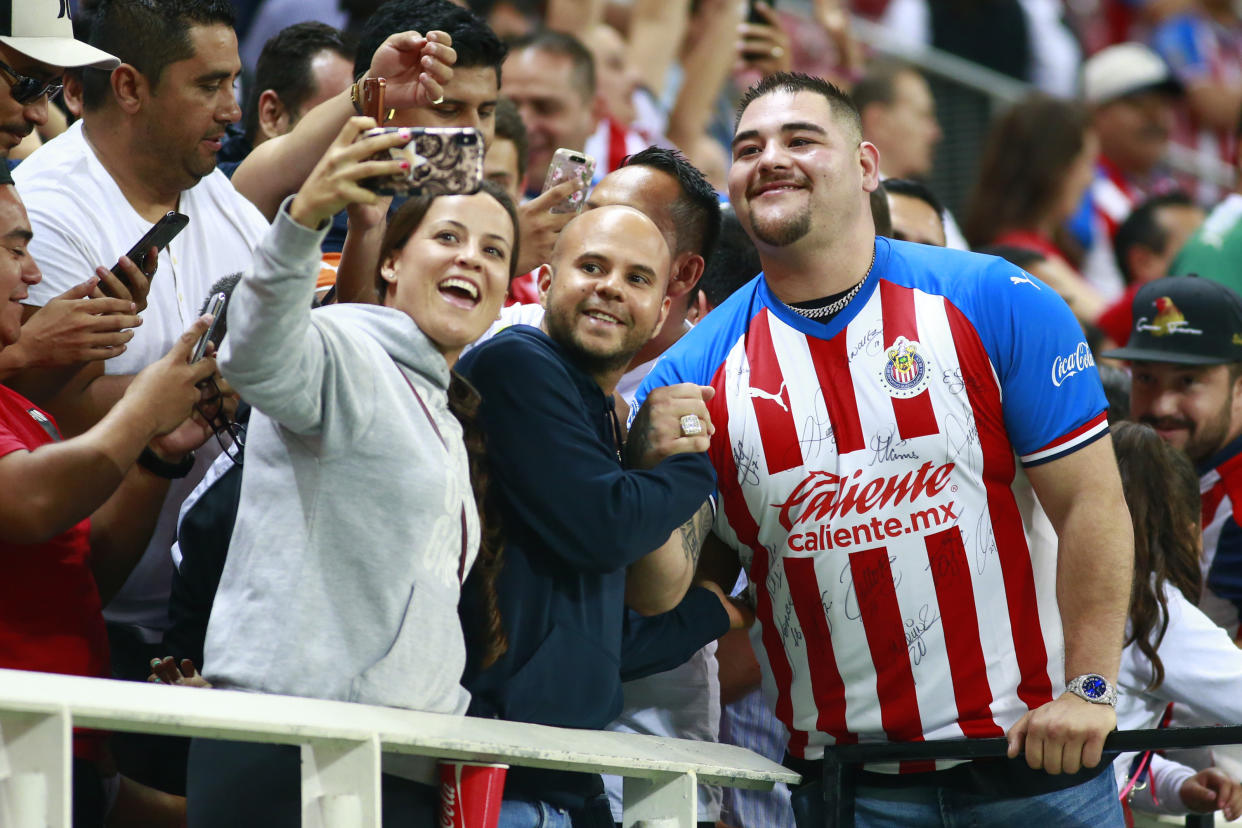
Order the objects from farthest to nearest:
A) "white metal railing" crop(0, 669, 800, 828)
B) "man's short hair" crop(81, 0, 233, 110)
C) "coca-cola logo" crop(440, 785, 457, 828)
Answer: "man's short hair" crop(81, 0, 233, 110), "coca-cola logo" crop(440, 785, 457, 828), "white metal railing" crop(0, 669, 800, 828)

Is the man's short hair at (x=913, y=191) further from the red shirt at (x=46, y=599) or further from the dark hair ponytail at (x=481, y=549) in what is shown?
the red shirt at (x=46, y=599)

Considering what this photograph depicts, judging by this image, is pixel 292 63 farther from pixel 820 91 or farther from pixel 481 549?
pixel 481 549

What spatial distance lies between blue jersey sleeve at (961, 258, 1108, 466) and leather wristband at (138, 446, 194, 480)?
1715 mm

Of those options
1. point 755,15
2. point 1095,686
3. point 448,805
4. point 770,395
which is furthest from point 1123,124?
point 448,805

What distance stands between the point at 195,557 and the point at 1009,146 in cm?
537

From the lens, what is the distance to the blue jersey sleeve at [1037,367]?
3.27 metres

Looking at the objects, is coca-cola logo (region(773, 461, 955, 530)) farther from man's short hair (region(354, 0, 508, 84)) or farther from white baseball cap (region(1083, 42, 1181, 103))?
white baseball cap (region(1083, 42, 1181, 103))

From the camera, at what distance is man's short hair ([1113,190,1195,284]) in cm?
749

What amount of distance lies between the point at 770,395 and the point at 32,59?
5.67 ft

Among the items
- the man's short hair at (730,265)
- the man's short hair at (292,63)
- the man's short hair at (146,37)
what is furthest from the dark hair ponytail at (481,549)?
the man's short hair at (292,63)

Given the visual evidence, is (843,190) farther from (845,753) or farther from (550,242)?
(845,753)

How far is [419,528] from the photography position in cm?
256

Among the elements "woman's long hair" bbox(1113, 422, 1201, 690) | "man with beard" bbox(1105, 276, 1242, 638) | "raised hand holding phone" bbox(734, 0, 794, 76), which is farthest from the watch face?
"raised hand holding phone" bbox(734, 0, 794, 76)

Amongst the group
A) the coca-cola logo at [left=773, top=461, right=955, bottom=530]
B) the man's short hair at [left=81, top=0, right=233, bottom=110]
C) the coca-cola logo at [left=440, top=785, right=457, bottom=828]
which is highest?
→ the man's short hair at [left=81, top=0, right=233, bottom=110]
